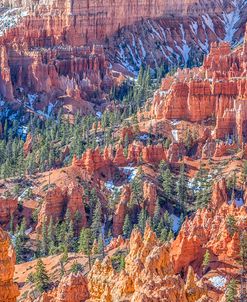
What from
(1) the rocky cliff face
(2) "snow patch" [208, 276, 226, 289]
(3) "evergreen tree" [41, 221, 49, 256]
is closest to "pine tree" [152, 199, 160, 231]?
(3) "evergreen tree" [41, 221, 49, 256]

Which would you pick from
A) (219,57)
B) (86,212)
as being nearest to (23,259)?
(86,212)

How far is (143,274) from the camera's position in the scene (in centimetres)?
5194

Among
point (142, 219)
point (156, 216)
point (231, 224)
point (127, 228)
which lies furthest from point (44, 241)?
point (231, 224)

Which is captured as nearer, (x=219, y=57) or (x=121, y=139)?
(x=121, y=139)

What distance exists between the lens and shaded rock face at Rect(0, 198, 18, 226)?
101375mm

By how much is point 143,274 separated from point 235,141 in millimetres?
62752

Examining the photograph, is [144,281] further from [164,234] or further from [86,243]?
[164,234]

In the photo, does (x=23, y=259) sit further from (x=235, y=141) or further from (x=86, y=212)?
(x=235, y=141)

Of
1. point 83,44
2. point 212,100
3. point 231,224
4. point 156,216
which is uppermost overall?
point 231,224

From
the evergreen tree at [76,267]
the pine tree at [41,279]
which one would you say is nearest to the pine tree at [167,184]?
the evergreen tree at [76,267]

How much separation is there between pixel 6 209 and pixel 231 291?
157 ft

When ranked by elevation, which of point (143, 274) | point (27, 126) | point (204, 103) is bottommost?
point (27, 126)

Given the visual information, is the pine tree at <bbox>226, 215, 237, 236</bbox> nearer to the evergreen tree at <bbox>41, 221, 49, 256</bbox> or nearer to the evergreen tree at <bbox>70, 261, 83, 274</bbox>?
the evergreen tree at <bbox>70, 261, 83, 274</bbox>

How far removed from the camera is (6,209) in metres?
101
